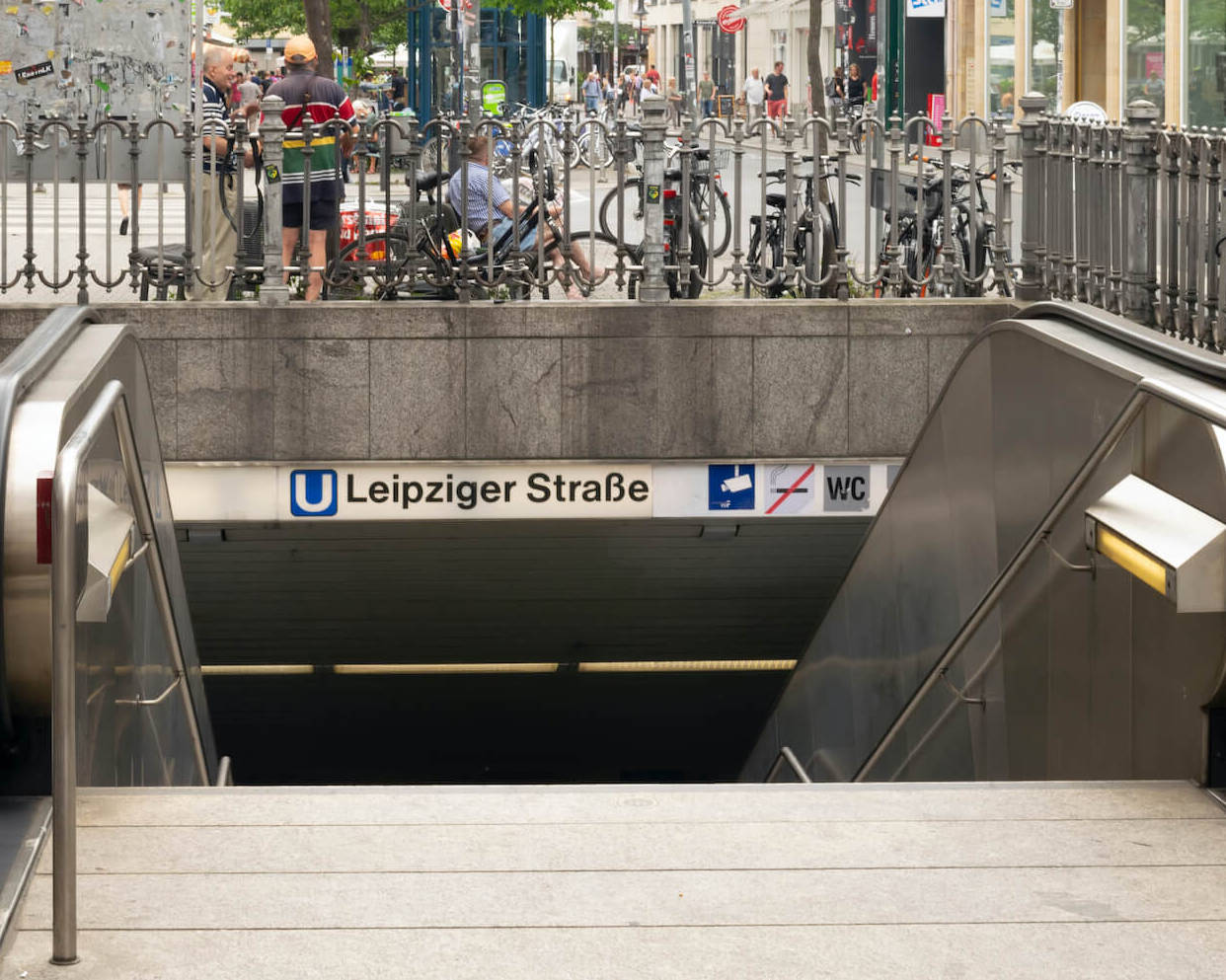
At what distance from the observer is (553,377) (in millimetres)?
9531

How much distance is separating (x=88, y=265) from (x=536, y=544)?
10.6 ft

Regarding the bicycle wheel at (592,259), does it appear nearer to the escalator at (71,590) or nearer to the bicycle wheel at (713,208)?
the bicycle wheel at (713,208)

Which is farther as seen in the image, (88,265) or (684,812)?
(88,265)

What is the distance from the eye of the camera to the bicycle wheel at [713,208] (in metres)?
9.73

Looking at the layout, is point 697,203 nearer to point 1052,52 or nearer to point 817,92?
point 817,92

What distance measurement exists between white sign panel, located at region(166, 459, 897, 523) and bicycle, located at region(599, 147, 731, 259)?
1.15 meters

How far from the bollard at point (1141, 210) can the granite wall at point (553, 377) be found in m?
1.03

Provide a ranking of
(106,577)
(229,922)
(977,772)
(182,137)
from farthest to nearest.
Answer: (182,137)
(977,772)
(106,577)
(229,922)

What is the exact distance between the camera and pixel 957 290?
9898mm

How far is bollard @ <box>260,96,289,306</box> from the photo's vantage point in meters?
9.38

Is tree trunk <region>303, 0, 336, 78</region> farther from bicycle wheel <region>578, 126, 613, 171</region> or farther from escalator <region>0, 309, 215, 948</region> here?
escalator <region>0, 309, 215, 948</region>

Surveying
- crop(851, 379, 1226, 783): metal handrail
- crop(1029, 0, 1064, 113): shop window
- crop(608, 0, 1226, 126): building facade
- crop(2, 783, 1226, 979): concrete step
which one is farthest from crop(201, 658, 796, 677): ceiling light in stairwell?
crop(1029, 0, 1064, 113): shop window

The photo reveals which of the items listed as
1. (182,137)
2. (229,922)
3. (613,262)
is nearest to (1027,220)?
(613,262)

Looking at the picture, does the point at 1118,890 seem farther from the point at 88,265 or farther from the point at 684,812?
the point at 88,265
